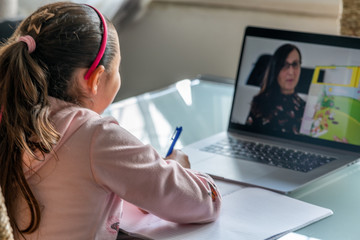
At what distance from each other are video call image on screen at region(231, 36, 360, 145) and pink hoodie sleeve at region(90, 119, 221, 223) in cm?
47

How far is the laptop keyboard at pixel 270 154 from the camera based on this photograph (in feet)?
3.92

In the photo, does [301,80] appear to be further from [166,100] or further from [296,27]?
[296,27]

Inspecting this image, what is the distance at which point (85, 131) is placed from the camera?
2.87 ft

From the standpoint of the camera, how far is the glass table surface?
956 mm

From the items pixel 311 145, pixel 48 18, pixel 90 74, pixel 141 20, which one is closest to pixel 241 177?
pixel 311 145

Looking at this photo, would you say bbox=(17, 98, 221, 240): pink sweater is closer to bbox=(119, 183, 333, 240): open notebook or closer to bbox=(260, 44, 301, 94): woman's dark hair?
bbox=(119, 183, 333, 240): open notebook

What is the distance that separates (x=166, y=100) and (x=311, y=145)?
48 centimetres

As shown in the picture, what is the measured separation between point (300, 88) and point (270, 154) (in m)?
0.19

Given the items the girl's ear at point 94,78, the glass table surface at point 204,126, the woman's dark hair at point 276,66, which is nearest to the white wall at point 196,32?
the glass table surface at point 204,126

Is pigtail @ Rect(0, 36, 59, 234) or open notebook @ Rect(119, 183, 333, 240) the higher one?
pigtail @ Rect(0, 36, 59, 234)

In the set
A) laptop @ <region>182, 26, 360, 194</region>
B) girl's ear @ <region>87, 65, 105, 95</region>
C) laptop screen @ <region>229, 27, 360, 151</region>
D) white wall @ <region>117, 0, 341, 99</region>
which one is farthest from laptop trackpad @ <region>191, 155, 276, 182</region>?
white wall @ <region>117, 0, 341, 99</region>

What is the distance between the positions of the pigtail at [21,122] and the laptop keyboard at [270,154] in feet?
1.58

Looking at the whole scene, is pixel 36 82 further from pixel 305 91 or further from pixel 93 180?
pixel 305 91

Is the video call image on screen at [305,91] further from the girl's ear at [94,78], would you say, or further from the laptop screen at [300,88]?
the girl's ear at [94,78]
